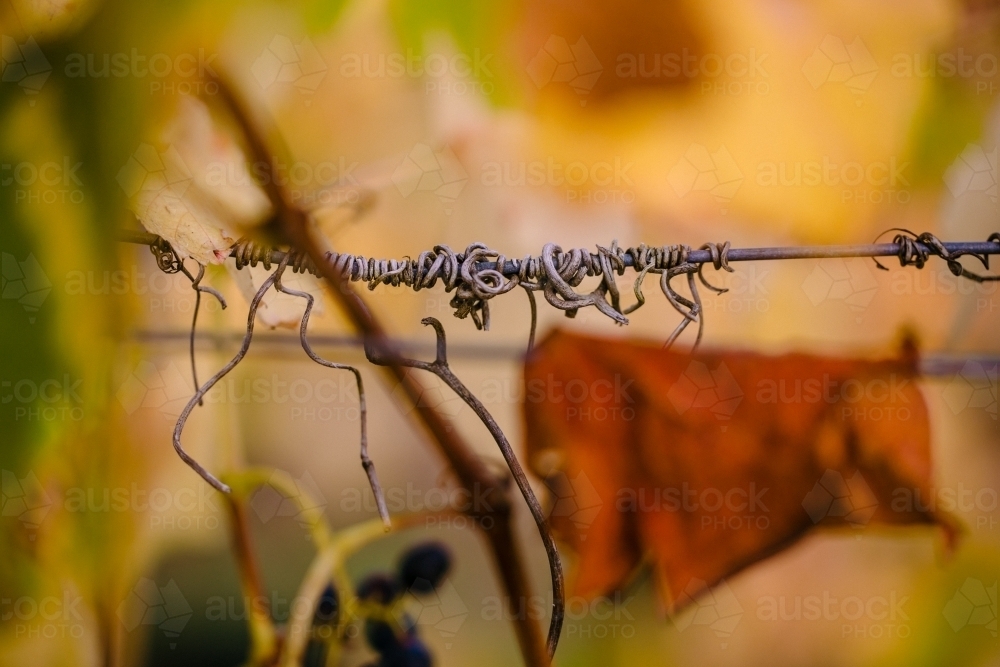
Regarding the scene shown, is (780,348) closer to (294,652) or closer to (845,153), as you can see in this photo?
(845,153)

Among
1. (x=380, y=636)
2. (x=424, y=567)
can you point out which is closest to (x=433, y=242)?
(x=424, y=567)

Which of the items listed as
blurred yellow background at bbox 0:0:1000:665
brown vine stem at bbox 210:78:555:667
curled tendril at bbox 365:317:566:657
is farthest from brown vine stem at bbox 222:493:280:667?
curled tendril at bbox 365:317:566:657

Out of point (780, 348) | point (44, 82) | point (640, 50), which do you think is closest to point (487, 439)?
point (780, 348)

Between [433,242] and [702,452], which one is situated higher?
[433,242]

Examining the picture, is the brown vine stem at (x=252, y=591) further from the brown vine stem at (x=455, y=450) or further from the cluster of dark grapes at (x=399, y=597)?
the brown vine stem at (x=455, y=450)

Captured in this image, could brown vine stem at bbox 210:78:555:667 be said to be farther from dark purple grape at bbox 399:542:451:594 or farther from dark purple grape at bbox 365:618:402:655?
dark purple grape at bbox 365:618:402:655

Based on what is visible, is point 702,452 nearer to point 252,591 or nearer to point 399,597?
point 399,597

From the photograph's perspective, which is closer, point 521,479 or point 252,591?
point 521,479

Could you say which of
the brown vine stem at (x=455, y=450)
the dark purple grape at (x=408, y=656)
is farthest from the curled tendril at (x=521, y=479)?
the dark purple grape at (x=408, y=656)
